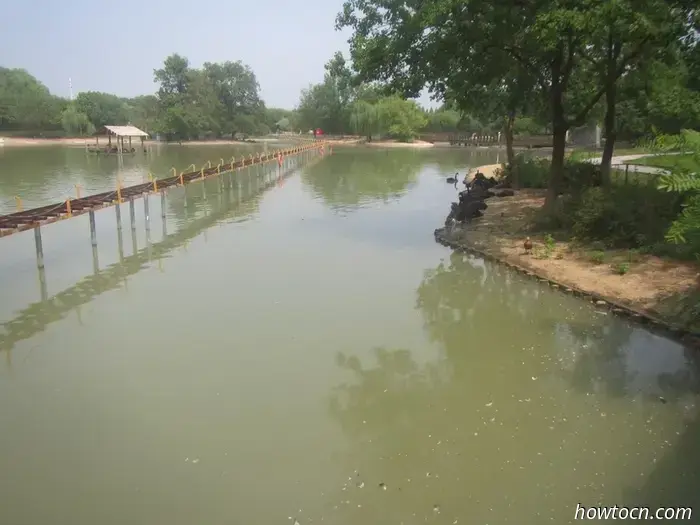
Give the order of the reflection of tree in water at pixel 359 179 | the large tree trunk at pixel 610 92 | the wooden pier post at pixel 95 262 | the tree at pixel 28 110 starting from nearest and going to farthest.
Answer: the wooden pier post at pixel 95 262 < the large tree trunk at pixel 610 92 < the reflection of tree in water at pixel 359 179 < the tree at pixel 28 110

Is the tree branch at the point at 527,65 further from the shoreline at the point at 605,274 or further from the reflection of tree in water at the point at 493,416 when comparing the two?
the reflection of tree in water at the point at 493,416

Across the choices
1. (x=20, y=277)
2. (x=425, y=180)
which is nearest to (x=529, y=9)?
(x=20, y=277)

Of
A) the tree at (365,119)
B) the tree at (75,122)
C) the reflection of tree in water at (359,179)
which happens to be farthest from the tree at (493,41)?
the tree at (75,122)

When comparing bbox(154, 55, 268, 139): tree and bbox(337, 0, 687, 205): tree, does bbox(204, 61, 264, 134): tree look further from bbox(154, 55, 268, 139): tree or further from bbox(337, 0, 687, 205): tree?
bbox(337, 0, 687, 205): tree

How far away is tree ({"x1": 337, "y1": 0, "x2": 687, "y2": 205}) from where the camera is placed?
1153 cm

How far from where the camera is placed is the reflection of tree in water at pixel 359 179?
27.7 meters

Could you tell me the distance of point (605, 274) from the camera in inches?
452

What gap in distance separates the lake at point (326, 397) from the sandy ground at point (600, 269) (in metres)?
0.58

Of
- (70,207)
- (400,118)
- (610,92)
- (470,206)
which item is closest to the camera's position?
(70,207)

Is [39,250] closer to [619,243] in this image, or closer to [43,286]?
[43,286]

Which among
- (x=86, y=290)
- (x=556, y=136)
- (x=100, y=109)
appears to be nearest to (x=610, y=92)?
(x=556, y=136)

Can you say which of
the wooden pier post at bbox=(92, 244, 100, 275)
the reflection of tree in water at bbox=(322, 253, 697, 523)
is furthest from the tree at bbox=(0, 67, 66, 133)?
the reflection of tree in water at bbox=(322, 253, 697, 523)

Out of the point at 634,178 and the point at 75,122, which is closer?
the point at 634,178

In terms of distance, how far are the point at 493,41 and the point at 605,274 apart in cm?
639
